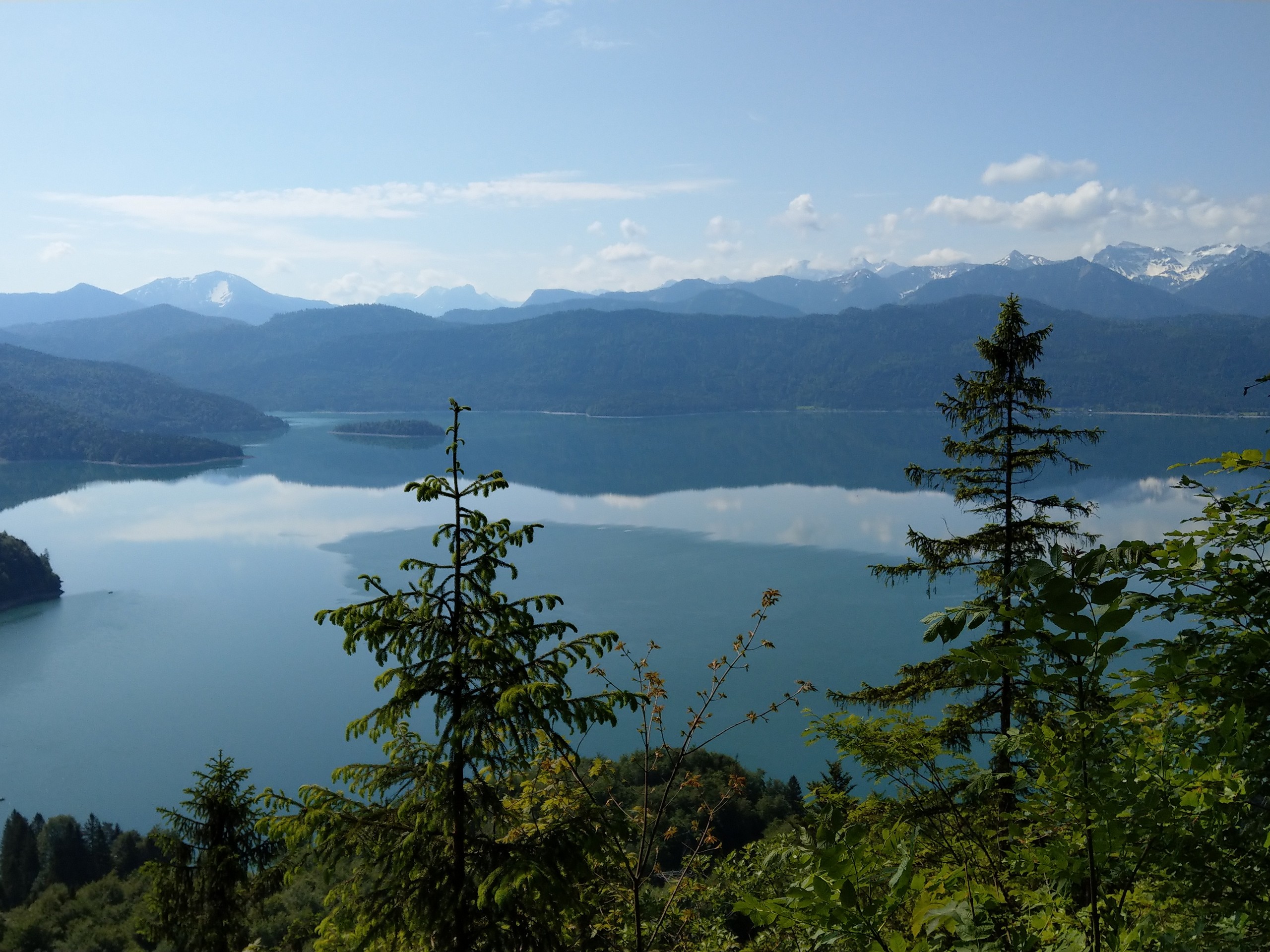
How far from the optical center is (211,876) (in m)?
8.38

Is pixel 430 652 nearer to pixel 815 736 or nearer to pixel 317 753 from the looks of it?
pixel 815 736

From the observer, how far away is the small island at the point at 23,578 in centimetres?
4830

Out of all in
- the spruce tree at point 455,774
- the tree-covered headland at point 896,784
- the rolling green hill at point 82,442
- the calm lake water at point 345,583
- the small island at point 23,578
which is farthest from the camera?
the rolling green hill at point 82,442

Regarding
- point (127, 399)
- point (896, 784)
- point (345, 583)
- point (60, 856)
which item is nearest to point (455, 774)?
point (896, 784)

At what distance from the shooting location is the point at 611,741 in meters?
28.1

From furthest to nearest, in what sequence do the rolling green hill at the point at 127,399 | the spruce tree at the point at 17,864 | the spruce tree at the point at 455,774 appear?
the rolling green hill at the point at 127,399
the spruce tree at the point at 17,864
the spruce tree at the point at 455,774

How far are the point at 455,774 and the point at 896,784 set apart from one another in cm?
288

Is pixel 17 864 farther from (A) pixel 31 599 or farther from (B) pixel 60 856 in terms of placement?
(A) pixel 31 599

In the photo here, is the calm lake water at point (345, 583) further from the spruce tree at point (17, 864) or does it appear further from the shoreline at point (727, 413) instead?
the shoreline at point (727, 413)

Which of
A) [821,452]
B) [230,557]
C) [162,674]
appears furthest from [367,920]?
[821,452]

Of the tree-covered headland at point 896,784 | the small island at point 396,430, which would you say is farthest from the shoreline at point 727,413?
the tree-covered headland at point 896,784

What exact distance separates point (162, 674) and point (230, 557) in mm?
21862

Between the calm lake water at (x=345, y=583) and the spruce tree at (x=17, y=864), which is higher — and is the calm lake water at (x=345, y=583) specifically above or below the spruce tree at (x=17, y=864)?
above

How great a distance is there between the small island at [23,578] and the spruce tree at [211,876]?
48.8 m
